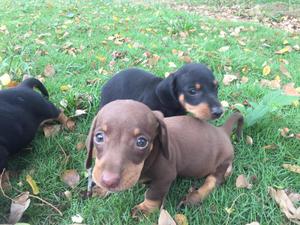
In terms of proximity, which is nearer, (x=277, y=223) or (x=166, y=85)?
(x=277, y=223)

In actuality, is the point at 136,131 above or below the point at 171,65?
above

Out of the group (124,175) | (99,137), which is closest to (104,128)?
(99,137)

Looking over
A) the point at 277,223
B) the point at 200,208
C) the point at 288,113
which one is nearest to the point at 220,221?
the point at 200,208

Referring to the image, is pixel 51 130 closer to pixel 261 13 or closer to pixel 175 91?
pixel 175 91

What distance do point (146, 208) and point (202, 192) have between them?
1.37 feet

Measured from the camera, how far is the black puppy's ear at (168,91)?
11.6 ft

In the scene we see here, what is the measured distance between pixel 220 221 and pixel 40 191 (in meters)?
1.32

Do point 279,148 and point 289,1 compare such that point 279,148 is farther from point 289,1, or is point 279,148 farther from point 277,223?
point 289,1

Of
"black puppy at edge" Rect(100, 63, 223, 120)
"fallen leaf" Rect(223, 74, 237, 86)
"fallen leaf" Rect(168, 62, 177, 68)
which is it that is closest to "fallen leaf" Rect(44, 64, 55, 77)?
"black puppy at edge" Rect(100, 63, 223, 120)

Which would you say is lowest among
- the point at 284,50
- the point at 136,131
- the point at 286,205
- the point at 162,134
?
the point at 284,50

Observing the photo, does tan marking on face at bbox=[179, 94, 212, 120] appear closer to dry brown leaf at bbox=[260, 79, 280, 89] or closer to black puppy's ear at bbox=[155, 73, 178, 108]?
black puppy's ear at bbox=[155, 73, 178, 108]

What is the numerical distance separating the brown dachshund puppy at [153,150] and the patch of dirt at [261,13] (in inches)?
221

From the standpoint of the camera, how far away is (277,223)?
8.43 ft

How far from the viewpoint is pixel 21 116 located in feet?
10.9
